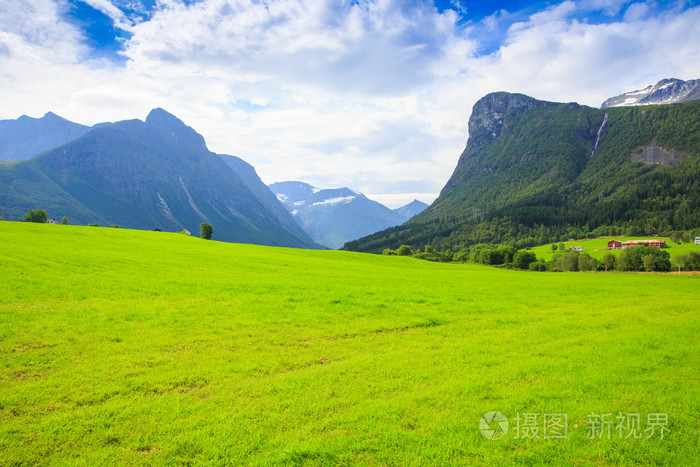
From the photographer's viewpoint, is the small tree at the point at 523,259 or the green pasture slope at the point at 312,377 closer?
the green pasture slope at the point at 312,377

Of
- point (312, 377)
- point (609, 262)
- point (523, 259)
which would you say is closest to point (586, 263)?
point (609, 262)

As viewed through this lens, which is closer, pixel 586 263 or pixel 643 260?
pixel 643 260

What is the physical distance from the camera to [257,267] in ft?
118

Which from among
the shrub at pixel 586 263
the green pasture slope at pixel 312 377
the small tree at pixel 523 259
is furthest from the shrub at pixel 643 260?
the green pasture slope at pixel 312 377

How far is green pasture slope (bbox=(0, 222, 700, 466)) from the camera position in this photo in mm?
7020

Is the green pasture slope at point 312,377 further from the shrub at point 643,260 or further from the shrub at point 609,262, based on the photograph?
the shrub at point 609,262

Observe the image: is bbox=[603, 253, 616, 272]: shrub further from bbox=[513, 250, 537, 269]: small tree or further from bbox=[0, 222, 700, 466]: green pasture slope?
bbox=[0, 222, 700, 466]: green pasture slope

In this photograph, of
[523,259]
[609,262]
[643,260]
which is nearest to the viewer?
[643,260]

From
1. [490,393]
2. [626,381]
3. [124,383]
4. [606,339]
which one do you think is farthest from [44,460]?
[606,339]

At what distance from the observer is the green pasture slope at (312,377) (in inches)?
276

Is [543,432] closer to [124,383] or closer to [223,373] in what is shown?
[223,373]

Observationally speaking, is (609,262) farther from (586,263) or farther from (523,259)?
(523,259)

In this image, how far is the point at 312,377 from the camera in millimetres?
10461

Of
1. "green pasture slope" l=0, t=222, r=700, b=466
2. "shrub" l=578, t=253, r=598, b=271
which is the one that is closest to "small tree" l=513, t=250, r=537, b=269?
"shrub" l=578, t=253, r=598, b=271
